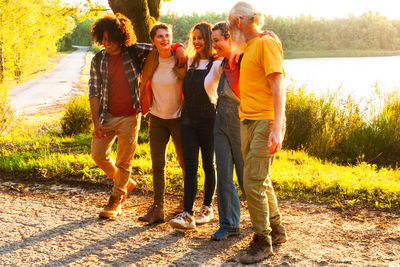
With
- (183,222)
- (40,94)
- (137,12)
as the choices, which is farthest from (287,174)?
(40,94)

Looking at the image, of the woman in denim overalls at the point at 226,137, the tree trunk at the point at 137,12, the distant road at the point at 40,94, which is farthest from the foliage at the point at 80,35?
the woman in denim overalls at the point at 226,137

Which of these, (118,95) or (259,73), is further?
(118,95)

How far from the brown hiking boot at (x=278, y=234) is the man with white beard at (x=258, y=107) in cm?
26

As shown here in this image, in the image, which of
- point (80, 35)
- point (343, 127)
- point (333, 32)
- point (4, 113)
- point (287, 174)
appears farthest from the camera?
point (80, 35)

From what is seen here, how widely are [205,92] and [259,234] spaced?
1420 mm

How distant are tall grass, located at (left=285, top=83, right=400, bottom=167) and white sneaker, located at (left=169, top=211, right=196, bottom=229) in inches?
215

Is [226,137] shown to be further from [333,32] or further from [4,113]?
[333,32]

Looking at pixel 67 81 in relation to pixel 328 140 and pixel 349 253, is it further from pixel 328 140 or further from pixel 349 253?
pixel 349 253

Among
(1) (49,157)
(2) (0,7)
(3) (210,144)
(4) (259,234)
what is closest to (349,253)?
(4) (259,234)

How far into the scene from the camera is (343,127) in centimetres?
991

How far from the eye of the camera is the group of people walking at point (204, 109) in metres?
3.50

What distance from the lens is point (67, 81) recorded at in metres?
33.1

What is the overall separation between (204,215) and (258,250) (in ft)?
3.55

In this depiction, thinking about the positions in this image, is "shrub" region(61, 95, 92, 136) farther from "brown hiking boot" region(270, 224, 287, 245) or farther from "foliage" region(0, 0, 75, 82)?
"foliage" region(0, 0, 75, 82)
